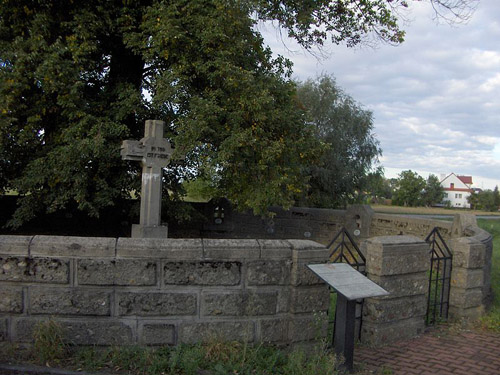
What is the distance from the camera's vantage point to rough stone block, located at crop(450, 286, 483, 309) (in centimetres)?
641

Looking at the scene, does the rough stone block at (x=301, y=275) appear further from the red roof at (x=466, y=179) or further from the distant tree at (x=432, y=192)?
the red roof at (x=466, y=179)

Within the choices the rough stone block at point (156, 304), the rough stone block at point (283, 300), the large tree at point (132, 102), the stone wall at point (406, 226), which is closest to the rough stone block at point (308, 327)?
the rough stone block at point (283, 300)

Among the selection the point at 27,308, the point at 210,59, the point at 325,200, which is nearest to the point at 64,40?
the point at 210,59

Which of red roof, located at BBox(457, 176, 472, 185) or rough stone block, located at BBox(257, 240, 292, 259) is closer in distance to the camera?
rough stone block, located at BBox(257, 240, 292, 259)

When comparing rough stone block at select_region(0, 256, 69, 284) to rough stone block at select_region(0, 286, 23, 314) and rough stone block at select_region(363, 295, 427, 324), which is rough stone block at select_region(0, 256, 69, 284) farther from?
rough stone block at select_region(363, 295, 427, 324)

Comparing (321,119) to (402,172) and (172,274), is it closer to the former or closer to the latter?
(172,274)

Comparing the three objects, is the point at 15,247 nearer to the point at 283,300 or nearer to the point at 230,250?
the point at 230,250

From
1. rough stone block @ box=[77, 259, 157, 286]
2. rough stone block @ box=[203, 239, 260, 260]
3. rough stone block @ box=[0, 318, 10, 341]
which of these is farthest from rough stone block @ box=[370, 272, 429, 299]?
rough stone block @ box=[0, 318, 10, 341]

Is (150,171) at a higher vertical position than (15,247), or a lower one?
higher

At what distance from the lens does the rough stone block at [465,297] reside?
21.0 ft

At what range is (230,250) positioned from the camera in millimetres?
4309

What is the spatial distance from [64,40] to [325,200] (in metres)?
15.6

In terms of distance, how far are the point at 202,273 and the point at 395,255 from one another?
94.7 inches

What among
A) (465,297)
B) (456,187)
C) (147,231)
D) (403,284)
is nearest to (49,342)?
(403,284)
